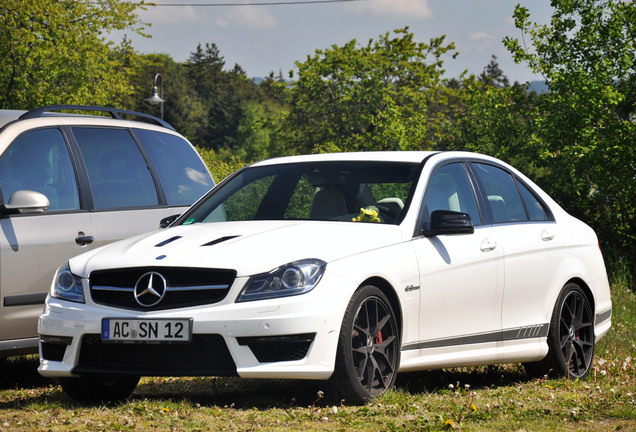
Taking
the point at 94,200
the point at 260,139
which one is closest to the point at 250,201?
the point at 94,200

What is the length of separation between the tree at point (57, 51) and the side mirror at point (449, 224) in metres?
35.4

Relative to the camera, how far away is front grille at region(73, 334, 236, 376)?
5.59m

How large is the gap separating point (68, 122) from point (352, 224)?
278cm

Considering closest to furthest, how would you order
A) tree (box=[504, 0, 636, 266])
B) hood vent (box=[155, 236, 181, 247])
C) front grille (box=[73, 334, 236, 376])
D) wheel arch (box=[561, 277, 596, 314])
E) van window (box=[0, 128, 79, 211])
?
1. front grille (box=[73, 334, 236, 376])
2. hood vent (box=[155, 236, 181, 247])
3. van window (box=[0, 128, 79, 211])
4. wheel arch (box=[561, 277, 596, 314])
5. tree (box=[504, 0, 636, 266])

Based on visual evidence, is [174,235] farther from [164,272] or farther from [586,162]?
[586,162]

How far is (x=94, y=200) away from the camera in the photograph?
308 inches

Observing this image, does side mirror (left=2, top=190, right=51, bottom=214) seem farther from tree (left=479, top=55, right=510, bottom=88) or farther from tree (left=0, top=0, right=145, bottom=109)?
tree (left=479, top=55, right=510, bottom=88)

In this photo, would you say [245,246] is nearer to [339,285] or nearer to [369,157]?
[339,285]

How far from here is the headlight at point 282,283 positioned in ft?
18.1

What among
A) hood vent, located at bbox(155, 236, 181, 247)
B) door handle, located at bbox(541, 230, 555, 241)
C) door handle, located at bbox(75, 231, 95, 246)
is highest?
hood vent, located at bbox(155, 236, 181, 247)

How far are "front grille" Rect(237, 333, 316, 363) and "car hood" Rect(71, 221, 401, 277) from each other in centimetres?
37

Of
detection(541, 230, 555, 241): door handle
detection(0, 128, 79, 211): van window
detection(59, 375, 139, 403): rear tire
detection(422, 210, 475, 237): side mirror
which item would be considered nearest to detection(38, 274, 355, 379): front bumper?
detection(59, 375, 139, 403): rear tire

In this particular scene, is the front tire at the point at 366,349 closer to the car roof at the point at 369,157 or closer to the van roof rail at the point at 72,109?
the car roof at the point at 369,157

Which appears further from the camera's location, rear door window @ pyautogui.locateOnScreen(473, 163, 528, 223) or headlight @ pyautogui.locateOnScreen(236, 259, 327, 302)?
rear door window @ pyautogui.locateOnScreen(473, 163, 528, 223)
